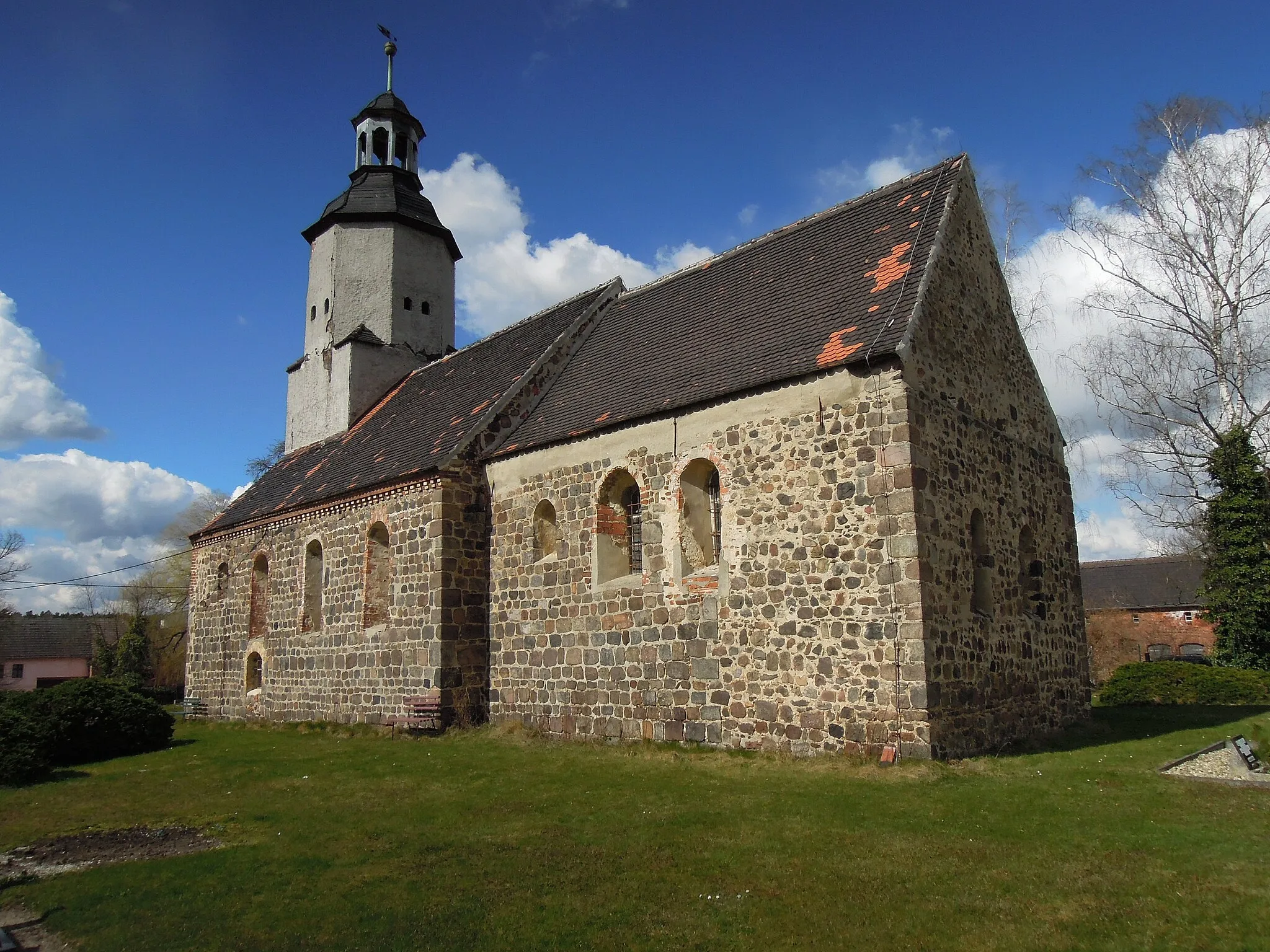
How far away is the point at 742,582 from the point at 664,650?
5.75 ft

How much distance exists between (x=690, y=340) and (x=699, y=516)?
3.57 meters

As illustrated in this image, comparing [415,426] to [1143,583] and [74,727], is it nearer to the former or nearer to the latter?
[74,727]

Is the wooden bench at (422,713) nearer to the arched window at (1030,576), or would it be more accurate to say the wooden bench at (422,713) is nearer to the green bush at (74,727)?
the green bush at (74,727)

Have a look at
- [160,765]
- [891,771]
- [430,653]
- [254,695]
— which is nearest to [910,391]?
[891,771]

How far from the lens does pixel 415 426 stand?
63.4 ft

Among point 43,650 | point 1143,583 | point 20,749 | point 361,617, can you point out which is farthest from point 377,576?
point 43,650

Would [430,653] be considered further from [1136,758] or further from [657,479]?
[1136,758]

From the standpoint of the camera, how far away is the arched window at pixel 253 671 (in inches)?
820

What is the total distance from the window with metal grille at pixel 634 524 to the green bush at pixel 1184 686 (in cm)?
1220

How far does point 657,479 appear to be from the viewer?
13.2 meters

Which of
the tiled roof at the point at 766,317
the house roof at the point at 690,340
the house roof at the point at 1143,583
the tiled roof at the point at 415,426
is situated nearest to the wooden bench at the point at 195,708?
the tiled roof at the point at 415,426

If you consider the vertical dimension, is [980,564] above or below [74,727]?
above

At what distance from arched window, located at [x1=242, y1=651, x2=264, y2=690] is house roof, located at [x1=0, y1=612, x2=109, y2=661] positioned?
3853 cm

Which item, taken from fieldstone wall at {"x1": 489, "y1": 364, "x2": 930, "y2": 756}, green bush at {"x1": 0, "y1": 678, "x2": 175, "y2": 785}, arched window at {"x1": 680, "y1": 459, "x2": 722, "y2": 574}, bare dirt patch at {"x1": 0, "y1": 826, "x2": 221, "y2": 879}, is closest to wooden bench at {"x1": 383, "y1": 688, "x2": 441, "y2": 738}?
fieldstone wall at {"x1": 489, "y1": 364, "x2": 930, "y2": 756}
